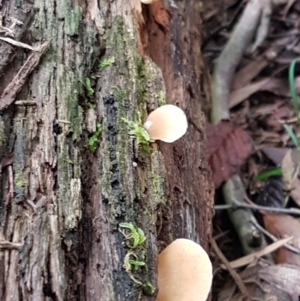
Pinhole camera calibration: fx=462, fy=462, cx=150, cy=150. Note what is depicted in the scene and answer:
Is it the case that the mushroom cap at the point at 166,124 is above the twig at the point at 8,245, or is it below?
above

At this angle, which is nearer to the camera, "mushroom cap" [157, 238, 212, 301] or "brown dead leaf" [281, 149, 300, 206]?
"mushroom cap" [157, 238, 212, 301]

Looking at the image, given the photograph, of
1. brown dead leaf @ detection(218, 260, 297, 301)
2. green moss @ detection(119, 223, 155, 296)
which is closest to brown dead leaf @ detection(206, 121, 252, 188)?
brown dead leaf @ detection(218, 260, 297, 301)

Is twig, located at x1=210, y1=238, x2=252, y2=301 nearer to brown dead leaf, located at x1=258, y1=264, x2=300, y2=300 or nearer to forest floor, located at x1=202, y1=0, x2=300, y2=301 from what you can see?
forest floor, located at x1=202, y1=0, x2=300, y2=301

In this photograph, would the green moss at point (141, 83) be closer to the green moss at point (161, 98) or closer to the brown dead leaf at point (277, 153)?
the green moss at point (161, 98)

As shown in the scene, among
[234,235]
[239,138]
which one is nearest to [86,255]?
[234,235]

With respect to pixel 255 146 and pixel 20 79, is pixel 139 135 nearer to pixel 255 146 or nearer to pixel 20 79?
pixel 20 79

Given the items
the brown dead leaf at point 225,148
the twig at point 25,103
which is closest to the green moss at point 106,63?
the twig at point 25,103
